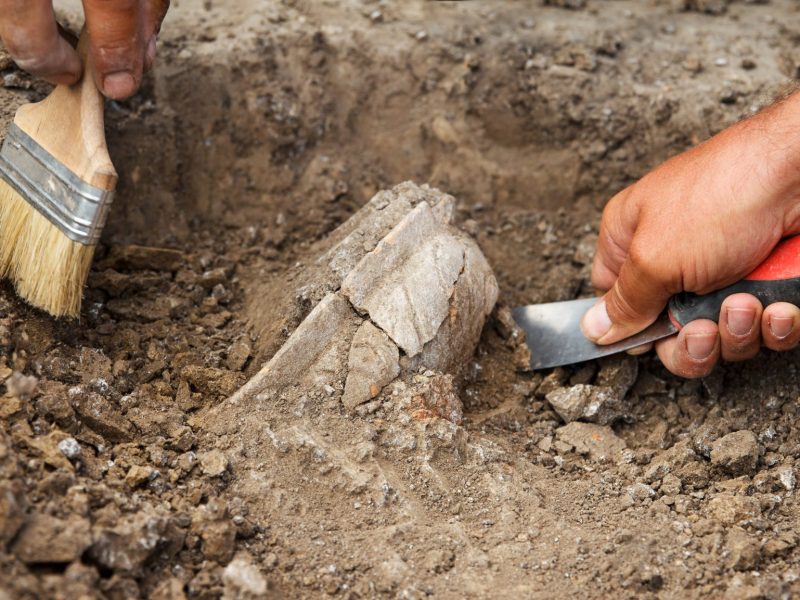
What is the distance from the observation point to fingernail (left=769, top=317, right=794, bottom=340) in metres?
2.78

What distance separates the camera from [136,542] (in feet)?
6.84

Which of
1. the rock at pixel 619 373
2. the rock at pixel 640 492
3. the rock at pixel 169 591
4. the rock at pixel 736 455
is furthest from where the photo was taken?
the rock at pixel 619 373

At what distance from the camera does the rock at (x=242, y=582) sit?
208 centimetres


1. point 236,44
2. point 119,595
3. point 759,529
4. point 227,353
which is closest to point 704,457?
point 759,529

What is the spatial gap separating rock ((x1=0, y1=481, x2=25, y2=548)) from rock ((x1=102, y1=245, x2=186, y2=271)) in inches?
51.9

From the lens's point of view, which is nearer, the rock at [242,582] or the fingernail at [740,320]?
the rock at [242,582]

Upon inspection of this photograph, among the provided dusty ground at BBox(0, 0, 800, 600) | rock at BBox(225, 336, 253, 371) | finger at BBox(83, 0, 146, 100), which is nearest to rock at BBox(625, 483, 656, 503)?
dusty ground at BBox(0, 0, 800, 600)

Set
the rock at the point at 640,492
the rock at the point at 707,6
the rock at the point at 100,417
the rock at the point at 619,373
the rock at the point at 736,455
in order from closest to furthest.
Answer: the rock at the point at 100,417
the rock at the point at 640,492
the rock at the point at 736,455
the rock at the point at 619,373
the rock at the point at 707,6

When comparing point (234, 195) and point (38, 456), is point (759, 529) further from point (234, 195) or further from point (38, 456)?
point (234, 195)

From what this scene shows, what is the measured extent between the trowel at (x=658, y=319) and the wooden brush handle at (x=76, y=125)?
158 centimetres

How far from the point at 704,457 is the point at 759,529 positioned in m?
0.38

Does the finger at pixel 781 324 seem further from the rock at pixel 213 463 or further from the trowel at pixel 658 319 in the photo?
the rock at pixel 213 463

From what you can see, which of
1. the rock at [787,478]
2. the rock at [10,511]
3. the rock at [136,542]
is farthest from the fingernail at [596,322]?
the rock at [10,511]

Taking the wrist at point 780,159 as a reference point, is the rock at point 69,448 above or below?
below
